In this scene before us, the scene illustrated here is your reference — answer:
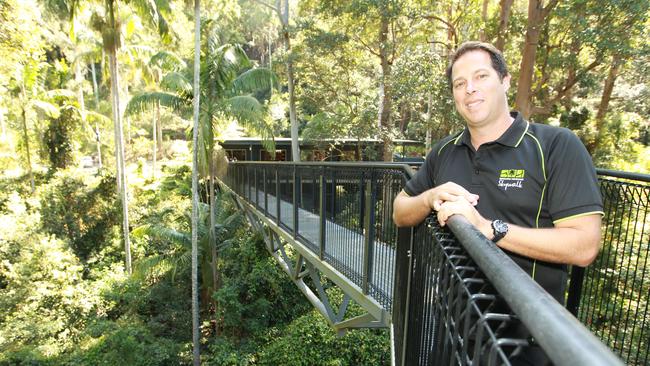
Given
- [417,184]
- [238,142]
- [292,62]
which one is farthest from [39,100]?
[417,184]

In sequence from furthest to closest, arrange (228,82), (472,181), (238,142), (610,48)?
1. (238,142)
2. (228,82)
3. (610,48)
4. (472,181)

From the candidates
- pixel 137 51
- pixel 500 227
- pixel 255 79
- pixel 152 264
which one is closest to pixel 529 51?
pixel 255 79

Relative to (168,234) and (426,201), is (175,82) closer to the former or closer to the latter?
(168,234)

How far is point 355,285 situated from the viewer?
438 centimetres

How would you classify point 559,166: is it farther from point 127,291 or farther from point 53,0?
point 53,0

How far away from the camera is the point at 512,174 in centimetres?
138

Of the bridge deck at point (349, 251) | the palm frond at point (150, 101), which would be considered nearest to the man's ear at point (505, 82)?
the bridge deck at point (349, 251)

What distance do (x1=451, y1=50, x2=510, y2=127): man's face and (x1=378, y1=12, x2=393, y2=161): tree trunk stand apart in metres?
11.5

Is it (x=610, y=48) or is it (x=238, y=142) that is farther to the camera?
(x=238, y=142)

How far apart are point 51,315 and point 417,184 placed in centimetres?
1440

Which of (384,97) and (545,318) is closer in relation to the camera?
(545,318)

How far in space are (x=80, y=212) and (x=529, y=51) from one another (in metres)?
19.9

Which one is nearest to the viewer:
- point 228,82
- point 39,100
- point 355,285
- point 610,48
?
point 355,285

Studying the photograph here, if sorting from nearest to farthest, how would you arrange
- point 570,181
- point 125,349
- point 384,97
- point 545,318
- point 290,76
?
1. point 545,318
2. point 570,181
3. point 125,349
4. point 384,97
5. point 290,76
